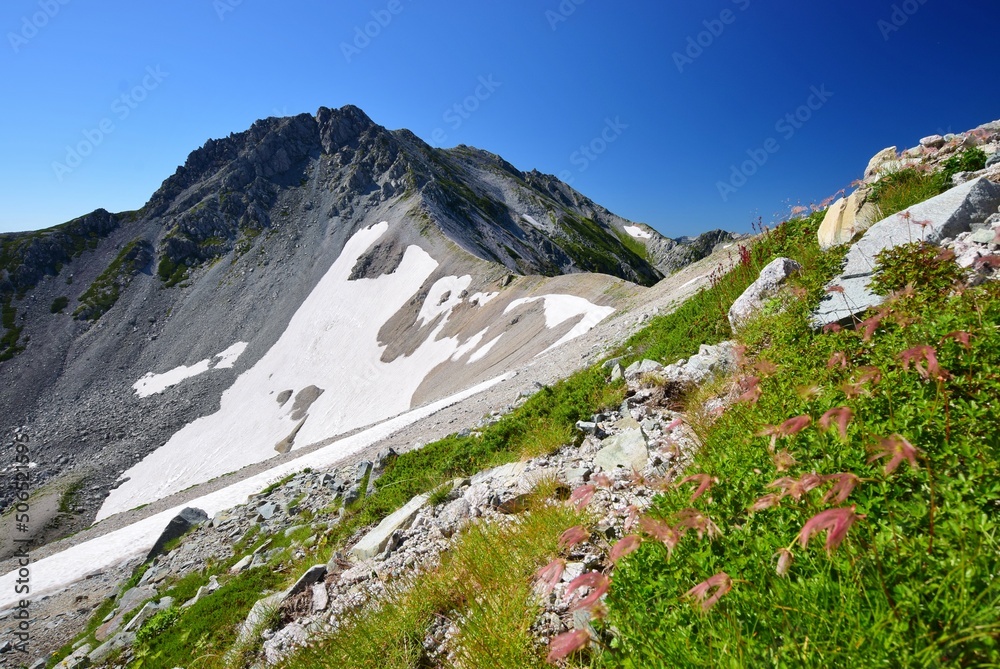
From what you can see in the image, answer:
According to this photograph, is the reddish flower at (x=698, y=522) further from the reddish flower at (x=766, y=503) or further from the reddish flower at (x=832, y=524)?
the reddish flower at (x=832, y=524)

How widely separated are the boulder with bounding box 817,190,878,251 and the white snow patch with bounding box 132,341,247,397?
247 ft

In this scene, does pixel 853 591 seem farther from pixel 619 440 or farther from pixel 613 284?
pixel 613 284

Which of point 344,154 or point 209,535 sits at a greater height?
point 344,154

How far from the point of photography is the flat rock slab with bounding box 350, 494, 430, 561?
713 cm

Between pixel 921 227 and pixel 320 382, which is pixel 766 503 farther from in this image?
pixel 320 382

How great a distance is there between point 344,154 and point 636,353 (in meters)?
116

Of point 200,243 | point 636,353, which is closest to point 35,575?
point 636,353

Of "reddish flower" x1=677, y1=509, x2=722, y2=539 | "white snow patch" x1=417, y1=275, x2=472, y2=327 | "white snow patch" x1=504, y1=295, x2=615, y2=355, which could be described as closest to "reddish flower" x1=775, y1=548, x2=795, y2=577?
"reddish flower" x1=677, y1=509, x2=722, y2=539

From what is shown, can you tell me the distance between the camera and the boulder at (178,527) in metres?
16.2

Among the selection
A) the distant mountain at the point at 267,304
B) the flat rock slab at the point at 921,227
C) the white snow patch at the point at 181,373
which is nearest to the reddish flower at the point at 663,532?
the flat rock slab at the point at 921,227

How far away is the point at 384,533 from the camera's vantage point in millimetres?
7438

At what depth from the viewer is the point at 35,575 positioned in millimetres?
20516

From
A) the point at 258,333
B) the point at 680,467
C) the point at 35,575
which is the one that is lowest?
the point at 680,467

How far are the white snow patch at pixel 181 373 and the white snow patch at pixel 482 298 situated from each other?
141ft
